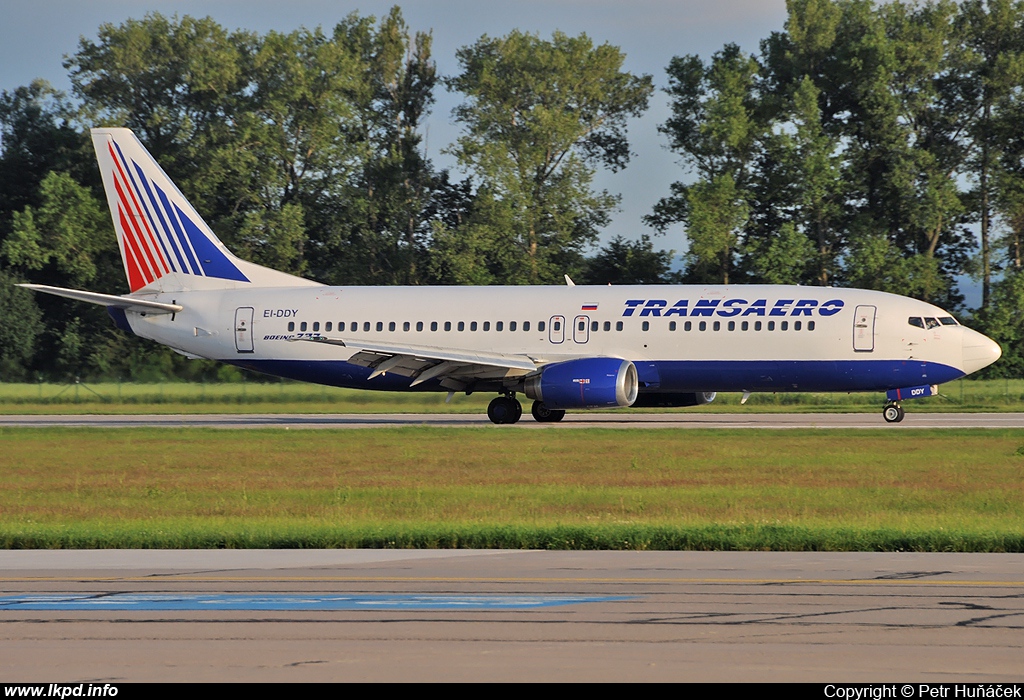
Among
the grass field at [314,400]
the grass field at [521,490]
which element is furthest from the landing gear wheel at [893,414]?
the grass field at [314,400]

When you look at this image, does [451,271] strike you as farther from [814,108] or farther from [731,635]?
[731,635]

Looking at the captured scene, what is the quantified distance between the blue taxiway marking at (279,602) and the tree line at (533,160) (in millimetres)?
54533

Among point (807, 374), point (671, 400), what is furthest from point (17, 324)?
point (807, 374)

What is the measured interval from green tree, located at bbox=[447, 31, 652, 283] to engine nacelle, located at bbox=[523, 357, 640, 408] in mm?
32195

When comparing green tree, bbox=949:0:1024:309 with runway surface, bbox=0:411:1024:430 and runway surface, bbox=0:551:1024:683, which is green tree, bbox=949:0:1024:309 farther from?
runway surface, bbox=0:551:1024:683

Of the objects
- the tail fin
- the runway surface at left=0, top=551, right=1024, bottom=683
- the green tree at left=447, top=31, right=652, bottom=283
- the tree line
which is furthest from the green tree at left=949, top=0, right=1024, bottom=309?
the runway surface at left=0, top=551, right=1024, bottom=683

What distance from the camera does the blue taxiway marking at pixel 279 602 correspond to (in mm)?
10820

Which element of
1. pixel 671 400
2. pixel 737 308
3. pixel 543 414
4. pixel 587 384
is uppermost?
pixel 737 308

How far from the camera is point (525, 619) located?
1017 cm

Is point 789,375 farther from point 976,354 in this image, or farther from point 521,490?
point 521,490

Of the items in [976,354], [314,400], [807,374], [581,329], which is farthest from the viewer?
[314,400]

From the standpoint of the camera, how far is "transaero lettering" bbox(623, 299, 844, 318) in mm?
37594

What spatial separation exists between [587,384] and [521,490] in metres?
14.3

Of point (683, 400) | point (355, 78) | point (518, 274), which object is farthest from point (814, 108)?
point (683, 400)
